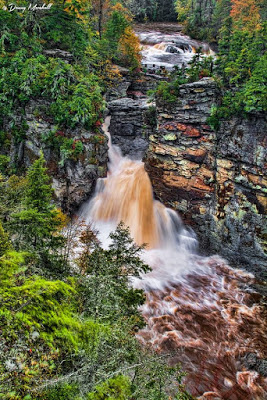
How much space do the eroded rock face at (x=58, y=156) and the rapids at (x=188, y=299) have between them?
1363mm

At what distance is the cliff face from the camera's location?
12664 mm

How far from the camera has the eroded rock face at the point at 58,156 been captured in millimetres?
15594

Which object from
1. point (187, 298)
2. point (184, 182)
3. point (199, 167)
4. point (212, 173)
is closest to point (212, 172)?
point (212, 173)

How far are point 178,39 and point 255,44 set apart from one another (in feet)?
82.0

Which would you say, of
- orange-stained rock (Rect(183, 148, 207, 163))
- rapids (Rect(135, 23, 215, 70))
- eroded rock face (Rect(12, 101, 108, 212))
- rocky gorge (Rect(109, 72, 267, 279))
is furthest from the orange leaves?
eroded rock face (Rect(12, 101, 108, 212))

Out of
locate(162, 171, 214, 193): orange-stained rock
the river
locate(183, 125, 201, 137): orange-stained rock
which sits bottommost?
the river

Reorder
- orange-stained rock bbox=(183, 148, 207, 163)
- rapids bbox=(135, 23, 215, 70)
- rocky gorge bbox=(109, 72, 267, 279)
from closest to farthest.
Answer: rocky gorge bbox=(109, 72, 267, 279) < orange-stained rock bbox=(183, 148, 207, 163) < rapids bbox=(135, 23, 215, 70)

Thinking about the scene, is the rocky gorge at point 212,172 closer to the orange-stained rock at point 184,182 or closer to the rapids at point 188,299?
the orange-stained rock at point 184,182

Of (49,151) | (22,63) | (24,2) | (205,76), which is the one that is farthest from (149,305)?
(24,2)

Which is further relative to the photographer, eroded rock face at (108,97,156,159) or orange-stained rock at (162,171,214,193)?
eroded rock face at (108,97,156,159)

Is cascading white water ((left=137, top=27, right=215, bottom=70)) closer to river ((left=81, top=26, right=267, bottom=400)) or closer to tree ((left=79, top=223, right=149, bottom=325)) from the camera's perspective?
river ((left=81, top=26, right=267, bottom=400))

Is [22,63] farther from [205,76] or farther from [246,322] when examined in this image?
[246,322]

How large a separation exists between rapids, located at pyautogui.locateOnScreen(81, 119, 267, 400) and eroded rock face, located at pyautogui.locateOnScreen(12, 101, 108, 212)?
136cm

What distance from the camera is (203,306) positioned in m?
11.0
